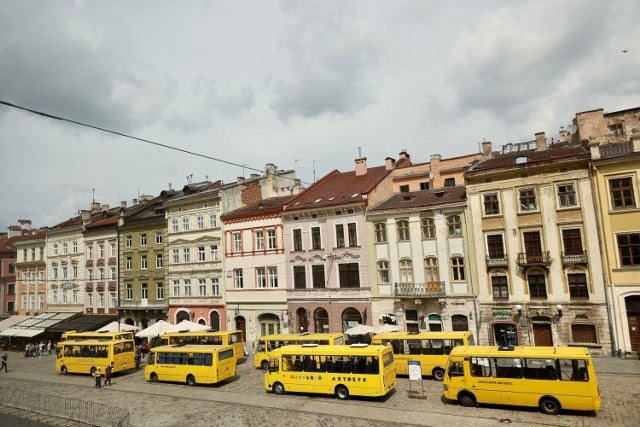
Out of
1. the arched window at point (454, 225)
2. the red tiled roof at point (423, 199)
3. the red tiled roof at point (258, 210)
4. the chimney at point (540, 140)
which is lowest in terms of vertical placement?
the arched window at point (454, 225)

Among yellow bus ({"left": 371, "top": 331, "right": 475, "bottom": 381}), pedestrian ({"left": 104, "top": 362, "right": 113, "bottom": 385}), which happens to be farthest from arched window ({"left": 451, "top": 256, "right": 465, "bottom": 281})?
pedestrian ({"left": 104, "top": 362, "right": 113, "bottom": 385})

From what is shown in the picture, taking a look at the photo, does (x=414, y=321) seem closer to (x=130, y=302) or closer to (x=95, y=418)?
(x=95, y=418)

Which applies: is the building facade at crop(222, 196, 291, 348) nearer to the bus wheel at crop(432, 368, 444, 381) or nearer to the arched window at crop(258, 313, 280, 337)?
the arched window at crop(258, 313, 280, 337)

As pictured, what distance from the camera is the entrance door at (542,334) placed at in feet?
96.0

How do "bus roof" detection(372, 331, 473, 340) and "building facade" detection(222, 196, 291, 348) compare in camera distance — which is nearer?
"bus roof" detection(372, 331, 473, 340)


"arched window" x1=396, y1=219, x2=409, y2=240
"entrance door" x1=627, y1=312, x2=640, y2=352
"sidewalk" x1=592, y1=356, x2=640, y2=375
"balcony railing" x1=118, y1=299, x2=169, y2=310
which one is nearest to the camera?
"sidewalk" x1=592, y1=356, x2=640, y2=375

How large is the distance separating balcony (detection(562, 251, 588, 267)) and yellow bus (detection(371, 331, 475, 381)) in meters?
8.96

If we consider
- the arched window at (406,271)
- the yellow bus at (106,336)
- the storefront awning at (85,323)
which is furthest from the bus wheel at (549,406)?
the storefront awning at (85,323)

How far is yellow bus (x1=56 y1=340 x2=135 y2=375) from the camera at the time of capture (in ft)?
101

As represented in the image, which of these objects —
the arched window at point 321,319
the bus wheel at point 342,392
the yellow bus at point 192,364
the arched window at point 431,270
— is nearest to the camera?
the bus wheel at point 342,392

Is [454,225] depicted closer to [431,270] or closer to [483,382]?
[431,270]

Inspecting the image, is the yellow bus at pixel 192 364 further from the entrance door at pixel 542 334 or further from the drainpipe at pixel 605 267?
the drainpipe at pixel 605 267

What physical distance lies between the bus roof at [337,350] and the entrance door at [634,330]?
16045 mm

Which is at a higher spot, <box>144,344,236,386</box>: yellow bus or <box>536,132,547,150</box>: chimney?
<box>536,132,547,150</box>: chimney
